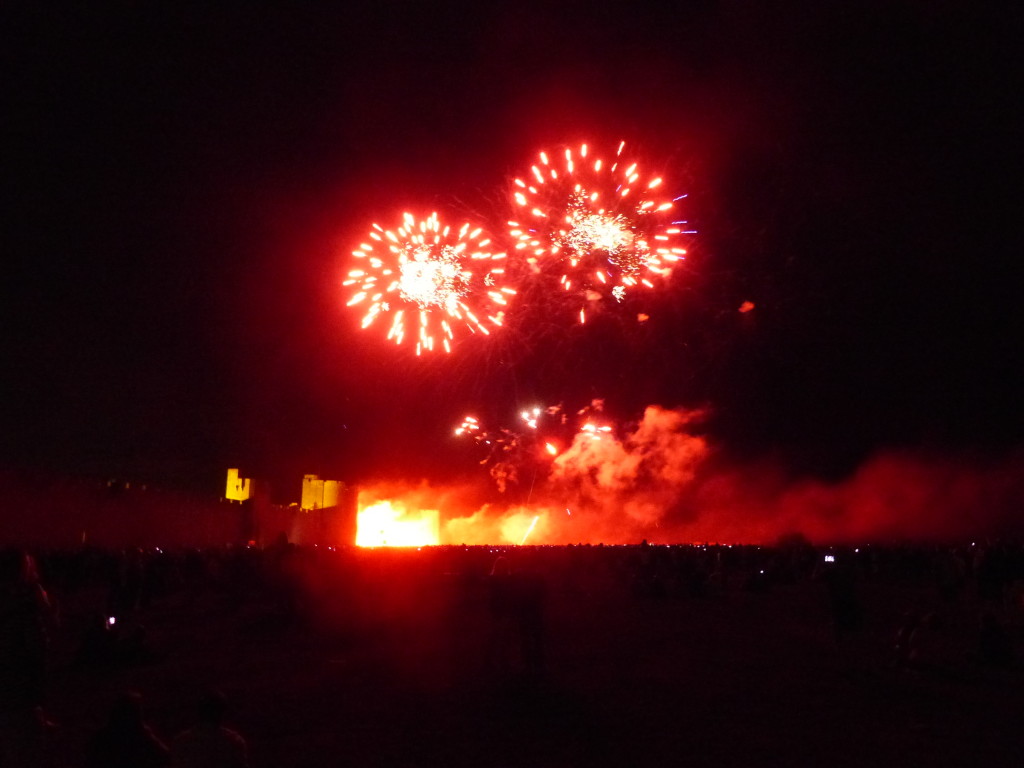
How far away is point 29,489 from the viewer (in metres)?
24.8

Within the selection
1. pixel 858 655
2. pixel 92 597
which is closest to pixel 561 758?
pixel 858 655

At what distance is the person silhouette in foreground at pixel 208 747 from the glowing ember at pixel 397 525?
201 ft

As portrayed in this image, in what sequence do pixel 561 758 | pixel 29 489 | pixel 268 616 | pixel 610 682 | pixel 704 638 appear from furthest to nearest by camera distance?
pixel 29 489 → pixel 268 616 → pixel 704 638 → pixel 610 682 → pixel 561 758

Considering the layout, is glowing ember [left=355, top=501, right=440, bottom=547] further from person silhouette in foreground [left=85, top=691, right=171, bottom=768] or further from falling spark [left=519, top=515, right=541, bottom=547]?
person silhouette in foreground [left=85, top=691, right=171, bottom=768]

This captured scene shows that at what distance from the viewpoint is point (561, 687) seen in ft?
32.5

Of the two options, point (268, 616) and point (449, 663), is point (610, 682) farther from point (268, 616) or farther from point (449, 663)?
point (268, 616)

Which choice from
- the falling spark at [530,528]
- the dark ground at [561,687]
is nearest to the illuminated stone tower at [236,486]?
the falling spark at [530,528]

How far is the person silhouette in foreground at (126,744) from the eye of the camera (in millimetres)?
4945

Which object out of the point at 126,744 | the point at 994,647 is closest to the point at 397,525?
the point at 994,647

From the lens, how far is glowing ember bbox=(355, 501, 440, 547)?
216 feet

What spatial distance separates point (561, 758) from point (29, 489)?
2192cm

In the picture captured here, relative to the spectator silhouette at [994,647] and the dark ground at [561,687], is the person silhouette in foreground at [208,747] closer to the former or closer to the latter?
the dark ground at [561,687]

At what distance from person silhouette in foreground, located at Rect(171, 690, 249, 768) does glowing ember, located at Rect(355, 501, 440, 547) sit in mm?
61218

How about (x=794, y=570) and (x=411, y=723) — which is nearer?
(x=411, y=723)
